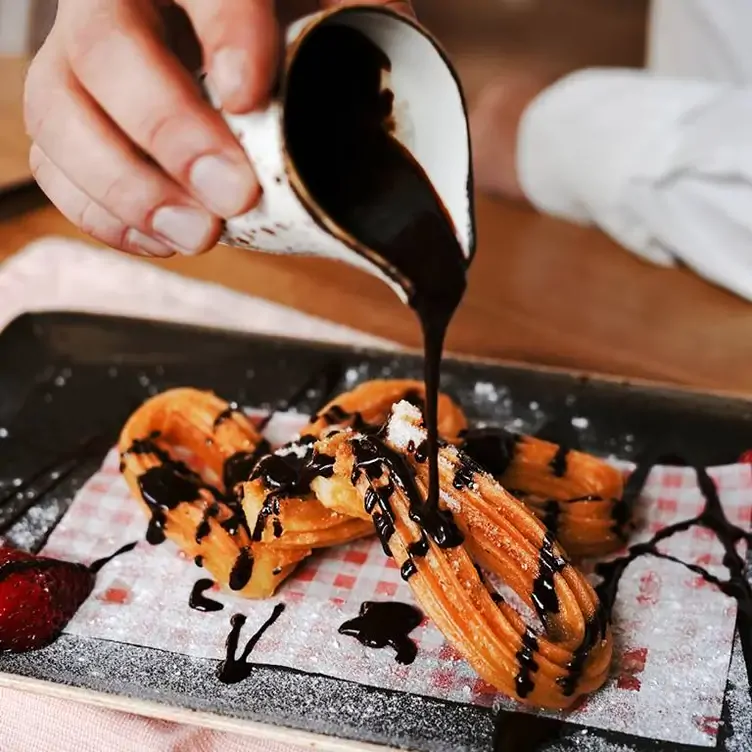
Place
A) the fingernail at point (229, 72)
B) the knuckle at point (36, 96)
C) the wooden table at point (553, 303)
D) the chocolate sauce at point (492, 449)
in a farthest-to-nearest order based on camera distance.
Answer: the wooden table at point (553, 303) → the chocolate sauce at point (492, 449) → the knuckle at point (36, 96) → the fingernail at point (229, 72)

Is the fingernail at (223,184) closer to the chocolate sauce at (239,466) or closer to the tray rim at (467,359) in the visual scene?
the chocolate sauce at (239,466)

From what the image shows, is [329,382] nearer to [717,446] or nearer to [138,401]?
[138,401]

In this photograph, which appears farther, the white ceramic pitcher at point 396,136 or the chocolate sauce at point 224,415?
the chocolate sauce at point 224,415

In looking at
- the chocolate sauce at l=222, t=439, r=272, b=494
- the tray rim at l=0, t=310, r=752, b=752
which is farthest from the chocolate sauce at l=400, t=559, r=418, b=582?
the chocolate sauce at l=222, t=439, r=272, b=494

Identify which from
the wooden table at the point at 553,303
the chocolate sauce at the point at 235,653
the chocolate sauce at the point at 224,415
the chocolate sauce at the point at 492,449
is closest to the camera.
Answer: the chocolate sauce at the point at 235,653

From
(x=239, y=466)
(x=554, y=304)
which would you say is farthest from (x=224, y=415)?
(x=554, y=304)

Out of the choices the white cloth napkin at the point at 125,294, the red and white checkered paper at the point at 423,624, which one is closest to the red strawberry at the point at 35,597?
the red and white checkered paper at the point at 423,624

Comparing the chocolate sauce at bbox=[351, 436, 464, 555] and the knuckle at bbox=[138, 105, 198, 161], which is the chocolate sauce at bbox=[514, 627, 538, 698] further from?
the knuckle at bbox=[138, 105, 198, 161]

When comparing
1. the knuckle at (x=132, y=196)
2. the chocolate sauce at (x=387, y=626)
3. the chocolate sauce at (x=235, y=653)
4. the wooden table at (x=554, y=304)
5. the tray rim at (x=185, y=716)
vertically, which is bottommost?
the wooden table at (x=554, y=304)
